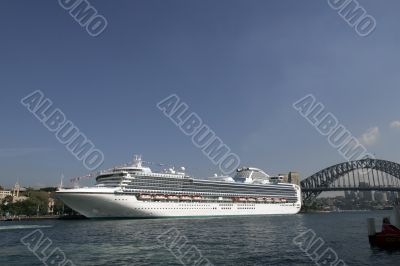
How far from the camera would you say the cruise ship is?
77625mm

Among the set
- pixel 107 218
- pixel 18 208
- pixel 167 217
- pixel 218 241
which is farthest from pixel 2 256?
pixel 18 208

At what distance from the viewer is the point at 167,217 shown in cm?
8650

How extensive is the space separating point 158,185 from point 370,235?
61961 millimetres

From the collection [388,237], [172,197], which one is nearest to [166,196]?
[172,197]

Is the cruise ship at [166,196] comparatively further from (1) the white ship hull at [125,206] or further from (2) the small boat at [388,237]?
(2) the small boat at [388,237]

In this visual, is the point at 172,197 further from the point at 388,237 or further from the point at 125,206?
the point at 388,237

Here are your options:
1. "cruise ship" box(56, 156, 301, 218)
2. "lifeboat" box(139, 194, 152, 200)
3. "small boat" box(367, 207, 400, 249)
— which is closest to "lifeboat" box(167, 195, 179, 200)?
"cruise ship" box(56, 156, 301, 218)

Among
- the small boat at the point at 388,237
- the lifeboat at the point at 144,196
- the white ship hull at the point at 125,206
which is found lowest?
the small boat at the point at 388,237

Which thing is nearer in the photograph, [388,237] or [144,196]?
[388,237]

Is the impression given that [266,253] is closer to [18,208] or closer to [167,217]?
[167,217]

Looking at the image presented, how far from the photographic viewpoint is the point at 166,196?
8919 cm

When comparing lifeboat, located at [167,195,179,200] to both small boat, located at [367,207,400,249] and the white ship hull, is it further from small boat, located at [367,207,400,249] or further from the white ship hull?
small boat, located at [367,207,400,249]

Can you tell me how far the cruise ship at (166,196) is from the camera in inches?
3056

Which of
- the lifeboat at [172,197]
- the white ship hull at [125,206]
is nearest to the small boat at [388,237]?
the white ship hull at [125,206]
